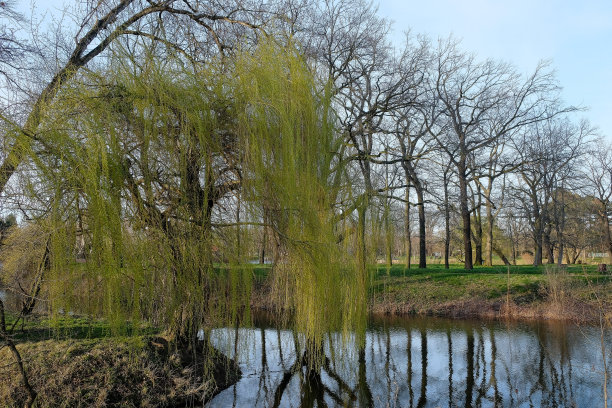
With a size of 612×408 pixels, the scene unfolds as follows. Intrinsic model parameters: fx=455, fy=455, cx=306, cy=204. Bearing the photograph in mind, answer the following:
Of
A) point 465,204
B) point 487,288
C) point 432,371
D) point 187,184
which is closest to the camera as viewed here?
point 187,184

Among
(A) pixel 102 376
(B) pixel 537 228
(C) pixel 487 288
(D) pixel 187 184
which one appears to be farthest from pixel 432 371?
(B) pixel 537 228

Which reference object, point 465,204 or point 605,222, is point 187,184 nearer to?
point 465,204

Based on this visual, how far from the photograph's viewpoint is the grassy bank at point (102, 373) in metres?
5.61

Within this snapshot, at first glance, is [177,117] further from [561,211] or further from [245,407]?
[561,211]

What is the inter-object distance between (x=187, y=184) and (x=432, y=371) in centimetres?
627

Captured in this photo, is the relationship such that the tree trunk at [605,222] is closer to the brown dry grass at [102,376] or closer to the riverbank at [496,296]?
the riverbank at [496,296]

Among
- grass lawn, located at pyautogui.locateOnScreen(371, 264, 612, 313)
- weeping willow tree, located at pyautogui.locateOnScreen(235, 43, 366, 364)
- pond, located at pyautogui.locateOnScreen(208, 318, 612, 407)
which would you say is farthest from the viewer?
grass lawn, located at pyautogui.locateOnScreen(371, 264, 612, 313)

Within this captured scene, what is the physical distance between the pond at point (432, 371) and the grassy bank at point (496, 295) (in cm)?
182

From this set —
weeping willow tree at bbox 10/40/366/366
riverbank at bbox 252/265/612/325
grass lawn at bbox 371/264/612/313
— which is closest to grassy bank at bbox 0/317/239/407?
weeping willow tree at bbox 10/40/366/366

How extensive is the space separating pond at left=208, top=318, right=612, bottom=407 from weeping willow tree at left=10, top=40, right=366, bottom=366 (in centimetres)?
82

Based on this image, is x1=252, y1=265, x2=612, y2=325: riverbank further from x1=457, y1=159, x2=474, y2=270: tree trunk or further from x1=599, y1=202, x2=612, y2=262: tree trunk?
x1=599, y1=202, x2=612, y2=262: tree trunk

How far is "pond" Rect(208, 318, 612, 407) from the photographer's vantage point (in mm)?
→ 6840

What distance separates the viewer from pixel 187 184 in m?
4.72

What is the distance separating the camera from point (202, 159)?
4703 millimetres
